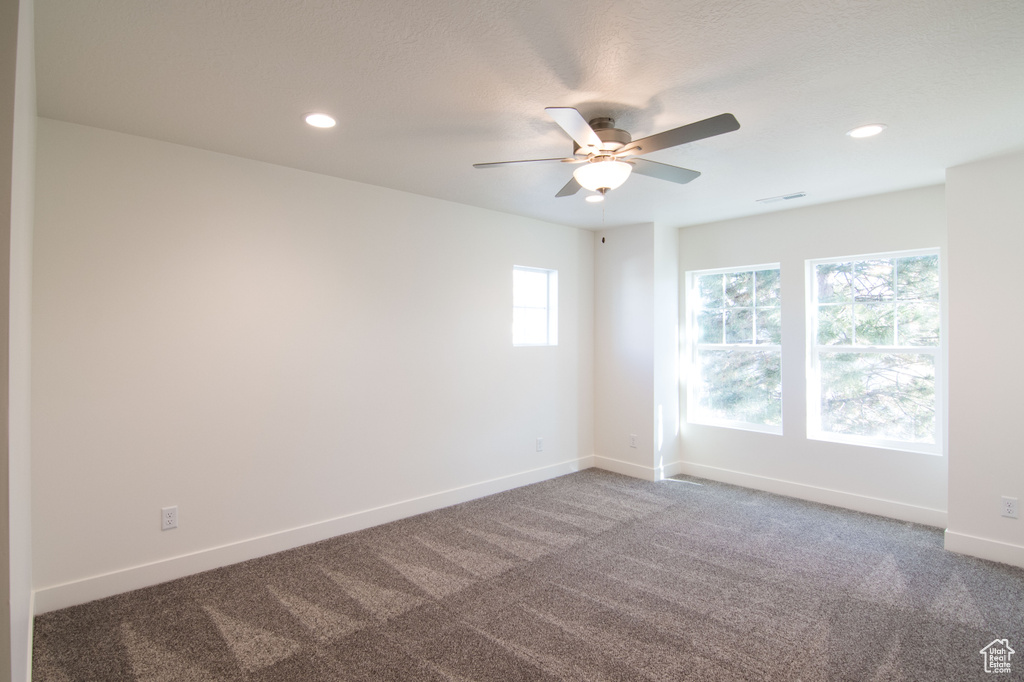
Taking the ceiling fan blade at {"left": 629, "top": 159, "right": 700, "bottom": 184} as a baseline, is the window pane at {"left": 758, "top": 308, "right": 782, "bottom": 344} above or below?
below

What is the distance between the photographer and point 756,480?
15.5 feet

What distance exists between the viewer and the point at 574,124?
2119 mm

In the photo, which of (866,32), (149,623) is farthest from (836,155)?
(149,623)

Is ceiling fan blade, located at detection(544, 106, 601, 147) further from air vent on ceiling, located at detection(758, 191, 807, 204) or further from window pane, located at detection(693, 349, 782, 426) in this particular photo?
window pane, located at detection(693, 349, 782, 426)

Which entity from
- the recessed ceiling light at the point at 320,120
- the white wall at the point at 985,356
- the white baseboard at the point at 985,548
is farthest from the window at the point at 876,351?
the recessed ceiling light at the point at 320,120

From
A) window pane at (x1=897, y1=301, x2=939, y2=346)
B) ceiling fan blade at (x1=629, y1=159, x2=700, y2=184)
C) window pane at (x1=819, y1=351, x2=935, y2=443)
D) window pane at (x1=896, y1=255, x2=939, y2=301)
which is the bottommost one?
window pane at (x1=819, y1=351, x2=935, y2=443)

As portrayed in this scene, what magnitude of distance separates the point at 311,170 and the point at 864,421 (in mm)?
4555

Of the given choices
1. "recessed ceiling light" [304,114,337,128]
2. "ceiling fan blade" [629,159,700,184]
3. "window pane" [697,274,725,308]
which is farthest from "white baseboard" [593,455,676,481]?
"recessed ceiling light" [304,114,337,128]

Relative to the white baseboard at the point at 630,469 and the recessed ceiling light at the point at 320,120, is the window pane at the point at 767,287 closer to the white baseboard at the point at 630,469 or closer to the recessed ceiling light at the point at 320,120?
the white baseboard at the point at 630,469

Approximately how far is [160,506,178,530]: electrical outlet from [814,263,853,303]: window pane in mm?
4903

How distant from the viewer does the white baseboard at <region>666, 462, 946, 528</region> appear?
12.7 ft

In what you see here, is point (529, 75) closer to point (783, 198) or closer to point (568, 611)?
point (568, 611)

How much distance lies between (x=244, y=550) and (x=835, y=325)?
4652 mm

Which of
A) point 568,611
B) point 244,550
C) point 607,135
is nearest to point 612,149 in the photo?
point 607,135
